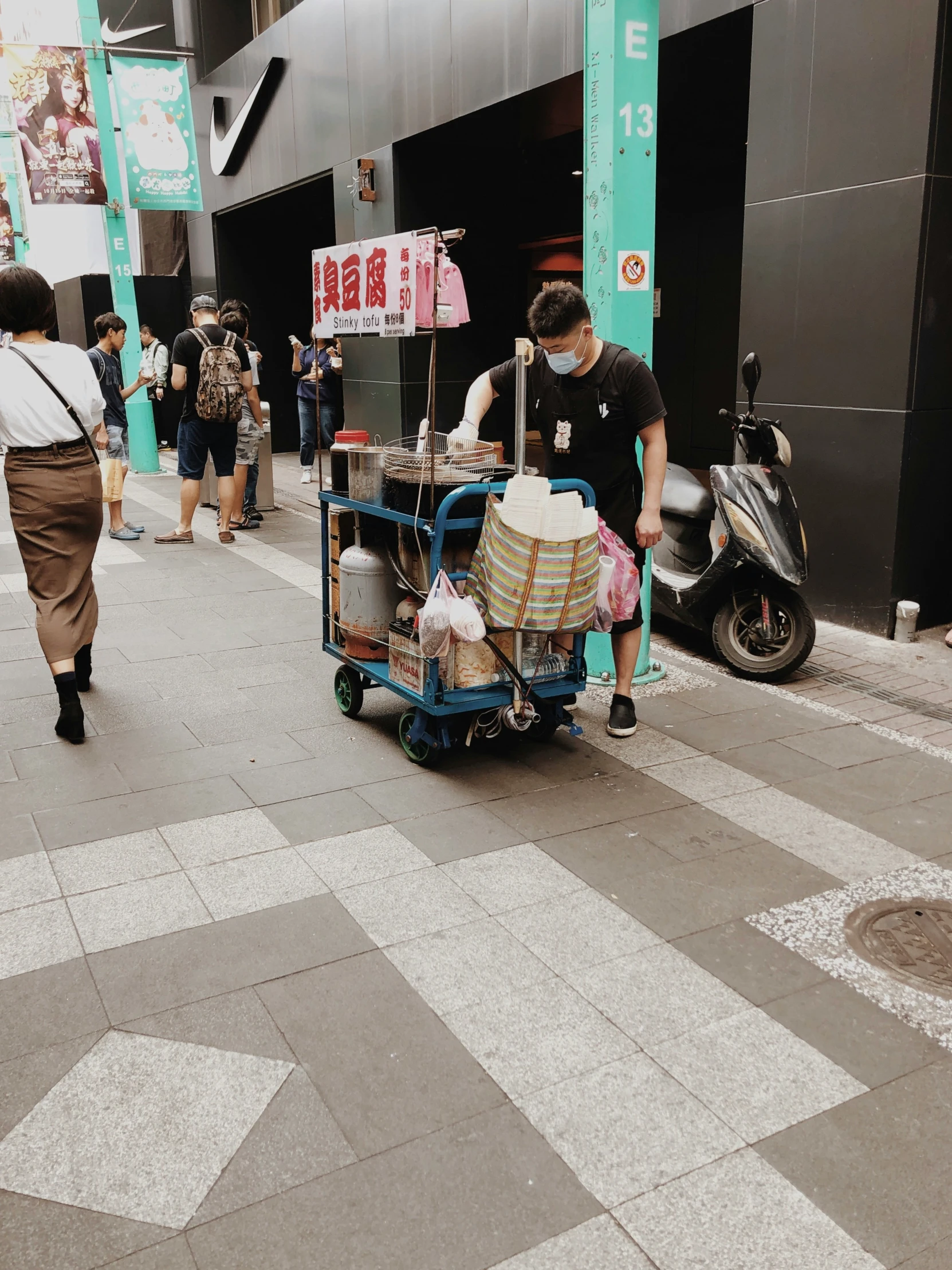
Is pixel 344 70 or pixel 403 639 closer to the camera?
pixel 403 639

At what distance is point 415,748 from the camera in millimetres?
4676

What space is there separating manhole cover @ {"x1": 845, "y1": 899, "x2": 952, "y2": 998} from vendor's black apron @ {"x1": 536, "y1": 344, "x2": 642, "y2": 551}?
6.81 ft

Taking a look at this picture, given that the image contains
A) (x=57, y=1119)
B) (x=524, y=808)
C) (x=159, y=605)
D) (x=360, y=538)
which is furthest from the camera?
(x=159, y=605)

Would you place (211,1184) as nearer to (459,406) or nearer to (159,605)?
(159,605)

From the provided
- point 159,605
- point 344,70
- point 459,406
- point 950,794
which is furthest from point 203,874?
point 344,70

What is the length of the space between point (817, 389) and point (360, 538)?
3.26 m

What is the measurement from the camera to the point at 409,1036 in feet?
9.35

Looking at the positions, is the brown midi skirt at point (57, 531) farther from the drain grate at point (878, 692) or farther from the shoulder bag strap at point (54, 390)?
the drain grate at point (878, 692)

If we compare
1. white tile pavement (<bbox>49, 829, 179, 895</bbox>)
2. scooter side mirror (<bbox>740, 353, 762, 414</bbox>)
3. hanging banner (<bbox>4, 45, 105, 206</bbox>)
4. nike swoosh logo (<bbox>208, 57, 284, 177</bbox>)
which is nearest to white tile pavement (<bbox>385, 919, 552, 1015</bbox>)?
white tile pavement (<bbox>49, 829, 179, 895</bbox>)

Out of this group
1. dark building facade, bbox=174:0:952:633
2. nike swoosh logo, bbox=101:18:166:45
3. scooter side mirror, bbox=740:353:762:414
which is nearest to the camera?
scooter side mirror, bbox=740:353:762:414

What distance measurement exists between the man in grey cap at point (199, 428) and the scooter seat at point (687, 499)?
423 cm

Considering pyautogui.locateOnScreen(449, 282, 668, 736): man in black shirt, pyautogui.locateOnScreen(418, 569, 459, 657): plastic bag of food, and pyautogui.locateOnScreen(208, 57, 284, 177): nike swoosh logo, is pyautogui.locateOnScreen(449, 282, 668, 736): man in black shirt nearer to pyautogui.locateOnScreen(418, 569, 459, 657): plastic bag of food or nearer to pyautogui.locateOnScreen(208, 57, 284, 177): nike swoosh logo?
pyautogui.locateOnScreen(418, 569, 459, 657): plastic bag of food

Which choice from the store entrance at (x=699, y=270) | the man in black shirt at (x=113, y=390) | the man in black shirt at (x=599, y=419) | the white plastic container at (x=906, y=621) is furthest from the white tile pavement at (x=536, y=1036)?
the store entrance at (x=699, y=270)

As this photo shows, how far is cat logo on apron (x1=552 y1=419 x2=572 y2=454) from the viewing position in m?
4.85
